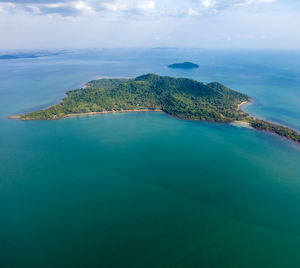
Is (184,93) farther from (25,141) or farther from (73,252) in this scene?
(73,252)

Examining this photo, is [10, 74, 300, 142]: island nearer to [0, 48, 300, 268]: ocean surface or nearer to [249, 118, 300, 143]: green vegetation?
[249, 118, 300, 143]: green vegetation

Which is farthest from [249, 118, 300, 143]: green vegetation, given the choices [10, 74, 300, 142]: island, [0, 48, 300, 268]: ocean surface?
[0, 48, 300, 268]: ocean surface

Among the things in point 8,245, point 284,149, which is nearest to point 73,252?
point 8,245

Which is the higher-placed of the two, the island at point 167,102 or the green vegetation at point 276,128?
the island at point 167,102

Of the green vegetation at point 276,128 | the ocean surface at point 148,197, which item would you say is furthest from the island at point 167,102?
the ocean surface at point 148,197

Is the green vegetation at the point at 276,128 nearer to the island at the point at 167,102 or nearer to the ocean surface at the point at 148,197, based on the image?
the island at the point at 167,102

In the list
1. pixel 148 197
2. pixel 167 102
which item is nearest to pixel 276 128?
pixel 167 102
